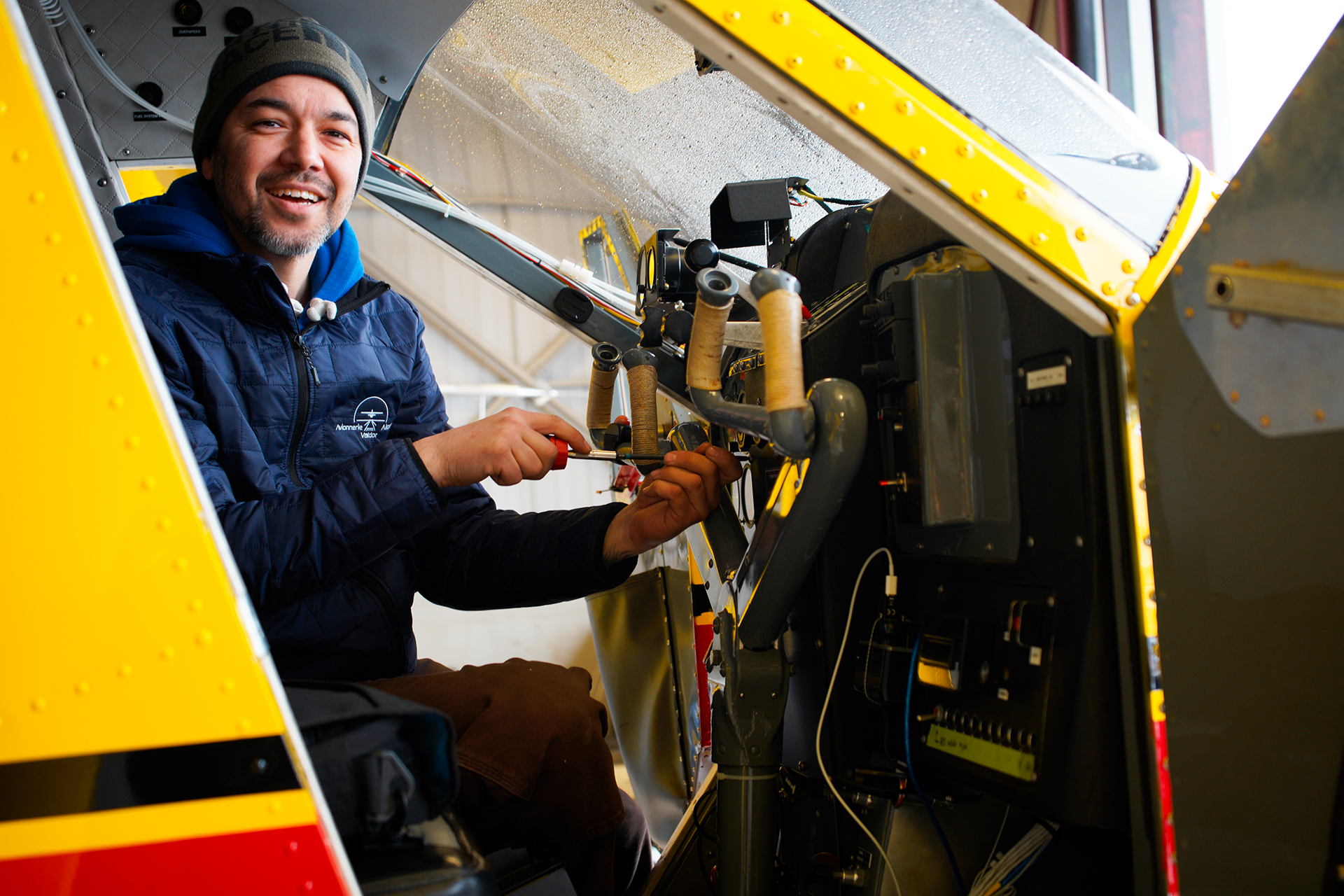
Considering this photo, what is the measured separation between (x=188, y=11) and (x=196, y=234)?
2.35ft

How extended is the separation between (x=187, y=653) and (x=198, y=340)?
789mm

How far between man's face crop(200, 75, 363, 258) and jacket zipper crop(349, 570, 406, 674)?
23.1 inches

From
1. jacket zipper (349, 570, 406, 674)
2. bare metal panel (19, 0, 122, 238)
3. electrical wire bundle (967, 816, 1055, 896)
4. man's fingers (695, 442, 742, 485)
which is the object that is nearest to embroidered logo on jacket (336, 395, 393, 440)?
jacket zipper (349, 570, 406, 674)

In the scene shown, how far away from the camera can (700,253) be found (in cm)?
137

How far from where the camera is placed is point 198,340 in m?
1.20

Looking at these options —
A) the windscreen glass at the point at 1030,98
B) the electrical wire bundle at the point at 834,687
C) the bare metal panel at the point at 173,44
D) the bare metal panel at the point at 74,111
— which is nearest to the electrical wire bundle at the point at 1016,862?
the electrical wire bundle at the point at 834,687

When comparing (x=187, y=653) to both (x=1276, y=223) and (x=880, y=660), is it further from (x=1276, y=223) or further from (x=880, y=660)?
(x=1276, y=223)

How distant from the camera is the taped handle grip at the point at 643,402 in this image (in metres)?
1.28

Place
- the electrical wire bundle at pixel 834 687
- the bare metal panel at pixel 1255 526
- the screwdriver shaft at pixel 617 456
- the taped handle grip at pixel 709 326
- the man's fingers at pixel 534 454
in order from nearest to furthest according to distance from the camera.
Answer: the bare metal panel at pixel 1255 526 < the taped handle grip at pixel 709 326 < the electrical wire bundle at pixel 834 687 < the man's fingers at pixel 534 454 < the screwdriver shaft at pixel 617 456

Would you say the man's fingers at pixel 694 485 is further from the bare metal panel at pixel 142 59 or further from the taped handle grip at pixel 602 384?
the bare metal panel at pixel 142 59

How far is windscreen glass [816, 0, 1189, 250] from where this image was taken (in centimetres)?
77

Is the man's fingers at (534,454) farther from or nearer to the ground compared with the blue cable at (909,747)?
farther from the ground

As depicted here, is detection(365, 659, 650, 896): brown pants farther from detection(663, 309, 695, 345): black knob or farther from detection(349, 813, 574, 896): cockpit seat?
detection(663, 309, 695, 345): black knob

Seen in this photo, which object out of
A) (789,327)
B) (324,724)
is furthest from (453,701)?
(789,327)
